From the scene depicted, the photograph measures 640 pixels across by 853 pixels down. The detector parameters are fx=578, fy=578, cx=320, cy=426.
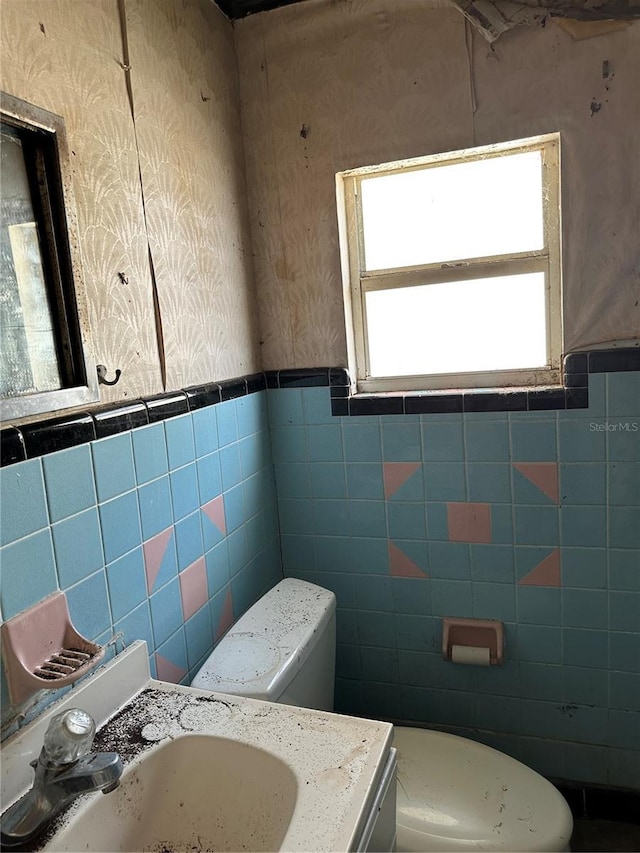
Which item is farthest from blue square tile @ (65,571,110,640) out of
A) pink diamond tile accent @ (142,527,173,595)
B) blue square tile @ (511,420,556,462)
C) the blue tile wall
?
blue square tile @ (511,420,556,462)

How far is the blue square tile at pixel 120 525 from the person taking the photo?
1062mm

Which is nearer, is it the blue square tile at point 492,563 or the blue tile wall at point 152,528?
the blue tile wall at point 152,528

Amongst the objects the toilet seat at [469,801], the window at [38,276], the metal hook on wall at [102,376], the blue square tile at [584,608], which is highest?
the window at [38,276]

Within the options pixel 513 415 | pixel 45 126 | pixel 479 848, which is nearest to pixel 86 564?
pixel 45 126

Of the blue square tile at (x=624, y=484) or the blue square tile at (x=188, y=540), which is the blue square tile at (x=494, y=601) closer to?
the blue square tile at (x=624, y=484)

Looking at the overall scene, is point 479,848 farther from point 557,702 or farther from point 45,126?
point 45,126

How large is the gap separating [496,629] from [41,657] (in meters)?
1.19

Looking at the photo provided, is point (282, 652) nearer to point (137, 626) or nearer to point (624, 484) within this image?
point (137, 626)

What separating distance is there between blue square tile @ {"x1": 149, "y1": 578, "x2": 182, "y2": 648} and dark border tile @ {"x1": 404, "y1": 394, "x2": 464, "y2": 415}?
0.78m

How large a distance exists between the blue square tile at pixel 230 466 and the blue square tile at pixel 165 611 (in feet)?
1.03

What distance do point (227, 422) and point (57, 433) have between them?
0.59 m

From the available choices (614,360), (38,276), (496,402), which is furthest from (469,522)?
(38,276)

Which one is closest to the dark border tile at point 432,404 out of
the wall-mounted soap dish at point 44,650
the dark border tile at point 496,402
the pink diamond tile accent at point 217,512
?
the dark border tile at point 496,402

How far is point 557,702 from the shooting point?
162cm
